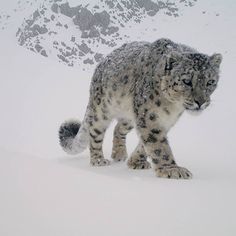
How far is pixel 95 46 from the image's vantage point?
32.0m

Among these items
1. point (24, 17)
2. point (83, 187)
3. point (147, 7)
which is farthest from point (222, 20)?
point (83, 187)

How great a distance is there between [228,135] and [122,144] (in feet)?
13.2

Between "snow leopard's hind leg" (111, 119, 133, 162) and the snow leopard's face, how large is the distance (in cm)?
229

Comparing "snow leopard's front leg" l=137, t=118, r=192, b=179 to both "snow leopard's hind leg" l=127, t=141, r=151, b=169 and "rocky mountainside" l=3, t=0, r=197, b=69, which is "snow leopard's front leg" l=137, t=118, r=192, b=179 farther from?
"rocky mountainside" l=3, t=0, r=197, b=69

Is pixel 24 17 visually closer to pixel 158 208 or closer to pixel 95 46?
pixel 95 46

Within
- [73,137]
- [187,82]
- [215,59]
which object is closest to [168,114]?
[187,82]

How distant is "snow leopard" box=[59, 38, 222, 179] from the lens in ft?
15.3

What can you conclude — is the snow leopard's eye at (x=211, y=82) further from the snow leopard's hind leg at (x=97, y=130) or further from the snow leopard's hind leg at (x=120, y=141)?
the snow leopard's hind leg at (x=120, y=141)

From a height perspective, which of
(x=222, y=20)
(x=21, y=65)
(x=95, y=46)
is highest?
(x=222, y=20)

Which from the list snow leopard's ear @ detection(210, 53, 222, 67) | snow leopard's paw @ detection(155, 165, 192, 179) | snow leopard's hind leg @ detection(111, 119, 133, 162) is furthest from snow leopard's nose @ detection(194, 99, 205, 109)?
snow leopard's hind leg @ detection(111, 119, 133, 162)

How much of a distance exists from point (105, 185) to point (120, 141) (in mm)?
3540

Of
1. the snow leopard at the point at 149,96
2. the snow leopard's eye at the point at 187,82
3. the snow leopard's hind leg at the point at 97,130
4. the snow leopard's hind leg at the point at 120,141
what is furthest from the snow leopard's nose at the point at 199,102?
the snow leopard's hind leg at the point at 120,141

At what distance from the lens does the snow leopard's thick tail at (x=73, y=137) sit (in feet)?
23.2

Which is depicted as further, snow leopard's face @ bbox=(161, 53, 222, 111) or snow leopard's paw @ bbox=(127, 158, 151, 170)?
snow leopard's paw @ bbox=(127, 158, 151, 170)
